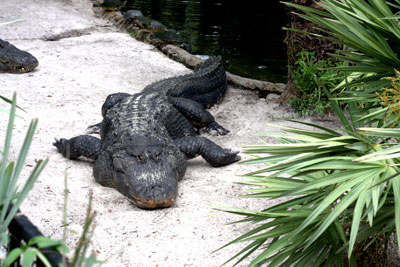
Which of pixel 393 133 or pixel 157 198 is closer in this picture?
pixel 393 133

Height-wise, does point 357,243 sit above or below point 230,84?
above

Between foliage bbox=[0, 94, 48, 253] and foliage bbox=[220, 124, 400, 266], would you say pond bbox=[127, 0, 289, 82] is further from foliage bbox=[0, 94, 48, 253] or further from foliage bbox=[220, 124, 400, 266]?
foliage bbox=[0, 94, 48, 253]

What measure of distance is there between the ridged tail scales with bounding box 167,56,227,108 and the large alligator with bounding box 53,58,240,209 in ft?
0.09

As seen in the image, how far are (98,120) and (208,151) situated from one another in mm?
1762

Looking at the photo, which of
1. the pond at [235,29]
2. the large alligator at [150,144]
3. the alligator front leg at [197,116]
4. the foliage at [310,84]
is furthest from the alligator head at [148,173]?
the pond at [235,29]

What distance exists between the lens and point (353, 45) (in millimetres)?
2879

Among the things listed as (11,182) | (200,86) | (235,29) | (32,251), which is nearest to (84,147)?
(200,86)

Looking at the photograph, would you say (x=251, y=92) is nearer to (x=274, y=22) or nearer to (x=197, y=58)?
(x=197, y=58)

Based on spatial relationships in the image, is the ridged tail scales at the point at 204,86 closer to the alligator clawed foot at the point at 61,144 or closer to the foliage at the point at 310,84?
the foliage at the point at 310,84

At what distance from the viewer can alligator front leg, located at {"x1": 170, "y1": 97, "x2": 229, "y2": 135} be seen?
5754mm

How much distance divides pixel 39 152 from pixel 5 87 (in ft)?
7.03

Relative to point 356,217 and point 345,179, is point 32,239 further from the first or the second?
point 345,179

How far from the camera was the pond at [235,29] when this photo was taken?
353 inches

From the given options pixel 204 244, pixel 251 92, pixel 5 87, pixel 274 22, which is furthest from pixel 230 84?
pixel 274 22
